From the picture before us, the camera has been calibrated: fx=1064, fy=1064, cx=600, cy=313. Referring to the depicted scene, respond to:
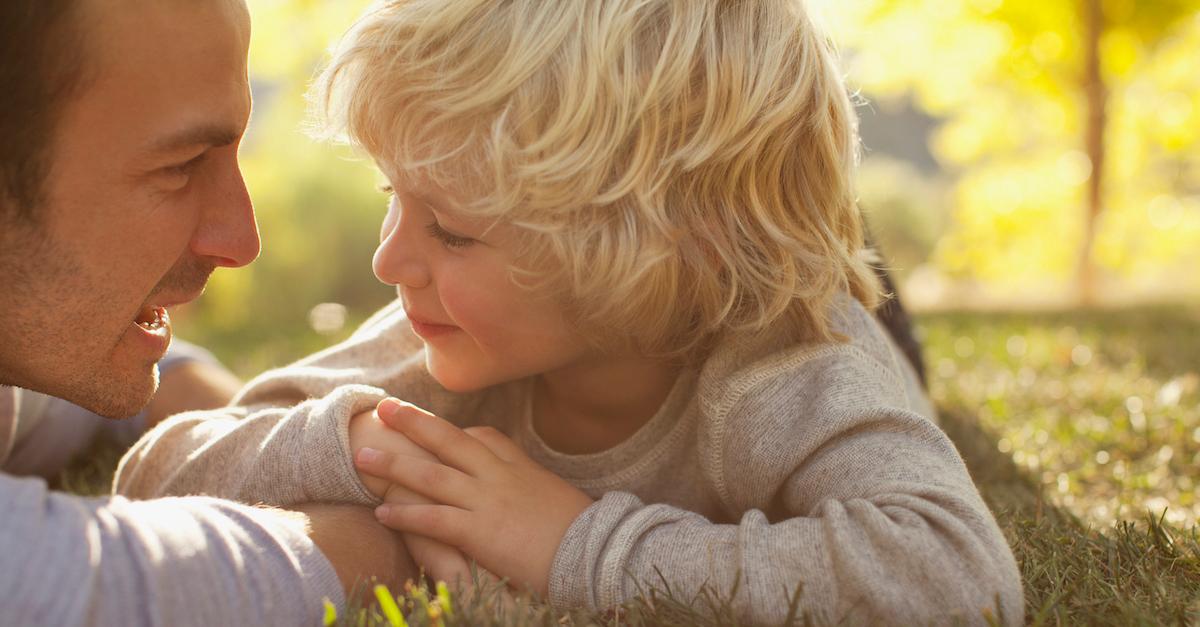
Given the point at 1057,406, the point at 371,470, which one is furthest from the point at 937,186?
the point at 371,470

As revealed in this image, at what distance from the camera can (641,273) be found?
2094 mm

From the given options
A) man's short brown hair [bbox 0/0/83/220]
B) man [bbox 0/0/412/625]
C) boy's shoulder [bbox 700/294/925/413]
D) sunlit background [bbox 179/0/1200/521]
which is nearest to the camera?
man [bbox 0/0/412/625]

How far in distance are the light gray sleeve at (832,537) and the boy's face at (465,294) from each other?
0.43 metres

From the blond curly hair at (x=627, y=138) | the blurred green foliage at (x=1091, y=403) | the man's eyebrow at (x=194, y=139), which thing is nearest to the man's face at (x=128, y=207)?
the man's eyebrow at (x=194, y=139)

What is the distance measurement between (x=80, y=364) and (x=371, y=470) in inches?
26.6

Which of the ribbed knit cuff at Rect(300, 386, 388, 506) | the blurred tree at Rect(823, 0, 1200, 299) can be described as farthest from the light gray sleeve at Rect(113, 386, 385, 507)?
the blurred tree at Rect(823, 0, 1200, 299)

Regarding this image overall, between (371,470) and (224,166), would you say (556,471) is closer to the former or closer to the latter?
(371,470)

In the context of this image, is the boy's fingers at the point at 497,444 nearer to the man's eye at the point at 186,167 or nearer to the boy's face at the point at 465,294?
the boy's face at the point at 465,294

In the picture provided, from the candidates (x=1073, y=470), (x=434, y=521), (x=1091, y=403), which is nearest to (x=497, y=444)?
(x=434, y=521)

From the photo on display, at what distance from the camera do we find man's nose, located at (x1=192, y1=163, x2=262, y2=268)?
2.24m

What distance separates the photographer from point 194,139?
2.07 meters

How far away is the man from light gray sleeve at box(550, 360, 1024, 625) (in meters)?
0.45

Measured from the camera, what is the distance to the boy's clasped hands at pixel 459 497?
6.21ft

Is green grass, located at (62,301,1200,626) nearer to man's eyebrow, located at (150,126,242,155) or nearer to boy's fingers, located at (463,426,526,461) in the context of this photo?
boy's fingers, located at (463,426,526,461)
